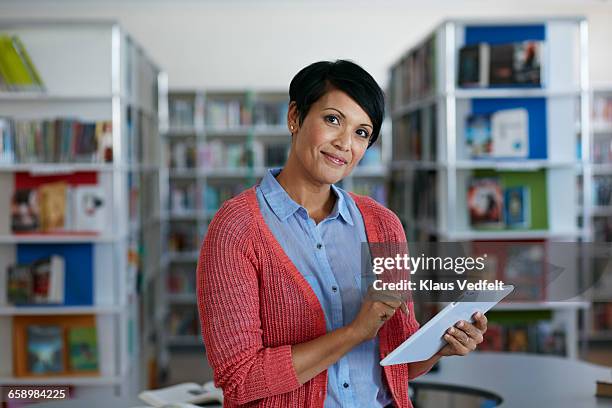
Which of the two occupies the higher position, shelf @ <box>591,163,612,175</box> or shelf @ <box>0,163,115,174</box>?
shelf @ <box>591,163,612,175</box>

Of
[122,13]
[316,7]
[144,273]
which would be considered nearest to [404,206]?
[144,273]

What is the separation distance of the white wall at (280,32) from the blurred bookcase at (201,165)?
50 centimetres

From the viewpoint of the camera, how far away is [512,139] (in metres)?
4.25

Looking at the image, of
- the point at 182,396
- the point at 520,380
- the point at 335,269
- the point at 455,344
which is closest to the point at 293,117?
the point at 335,269

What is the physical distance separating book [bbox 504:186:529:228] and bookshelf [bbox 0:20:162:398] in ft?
6.78

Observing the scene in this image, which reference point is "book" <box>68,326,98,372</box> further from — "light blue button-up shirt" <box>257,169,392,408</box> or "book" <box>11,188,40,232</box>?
"light blue button-up shirt" <box>257,169,392,408</box>

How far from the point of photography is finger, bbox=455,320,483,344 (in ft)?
4.62

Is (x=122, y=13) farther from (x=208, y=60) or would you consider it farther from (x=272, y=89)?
(x=272, y=89)

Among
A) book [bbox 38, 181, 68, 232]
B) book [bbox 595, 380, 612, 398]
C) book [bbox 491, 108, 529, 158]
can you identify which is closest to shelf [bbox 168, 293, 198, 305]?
book [bbox 38, 181, 68, 232]

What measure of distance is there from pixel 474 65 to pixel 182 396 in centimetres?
265

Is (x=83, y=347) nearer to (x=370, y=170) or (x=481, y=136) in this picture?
(x=481, y=136)

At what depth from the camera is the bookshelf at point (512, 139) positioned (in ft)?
13.8

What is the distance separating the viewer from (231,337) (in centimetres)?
136

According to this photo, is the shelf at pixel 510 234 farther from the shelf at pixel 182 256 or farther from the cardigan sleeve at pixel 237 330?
the shelf at pixel 182 256
